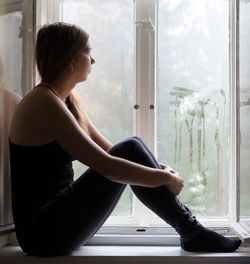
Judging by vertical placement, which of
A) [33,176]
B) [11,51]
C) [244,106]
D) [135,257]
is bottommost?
[135,257]

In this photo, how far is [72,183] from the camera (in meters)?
1.54

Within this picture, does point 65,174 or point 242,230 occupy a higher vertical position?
point 65,174

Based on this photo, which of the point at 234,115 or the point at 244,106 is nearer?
the point at 244,106

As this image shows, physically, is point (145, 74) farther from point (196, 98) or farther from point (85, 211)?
point (85, 211)

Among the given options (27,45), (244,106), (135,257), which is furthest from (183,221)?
(27,45)

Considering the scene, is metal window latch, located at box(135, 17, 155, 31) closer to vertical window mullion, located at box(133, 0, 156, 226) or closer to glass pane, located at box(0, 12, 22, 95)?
vertical window mullion, located at box(133, 0, 156, 226)

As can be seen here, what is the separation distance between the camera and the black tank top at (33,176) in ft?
4.97

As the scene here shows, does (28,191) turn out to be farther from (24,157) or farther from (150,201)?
(150,201)

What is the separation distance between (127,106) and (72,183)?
0.58m

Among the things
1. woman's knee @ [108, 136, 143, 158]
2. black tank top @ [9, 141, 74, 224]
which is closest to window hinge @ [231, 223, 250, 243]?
woman's knee @ [108, 136, 143, 158]

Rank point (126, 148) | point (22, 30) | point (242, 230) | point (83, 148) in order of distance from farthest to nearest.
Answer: point (22, 30) → point (242, 230) → point (126, 148) → point (83, 148)

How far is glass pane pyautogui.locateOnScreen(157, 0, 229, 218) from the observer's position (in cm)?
199

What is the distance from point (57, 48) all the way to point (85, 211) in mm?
542

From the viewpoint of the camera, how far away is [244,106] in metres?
1.77
